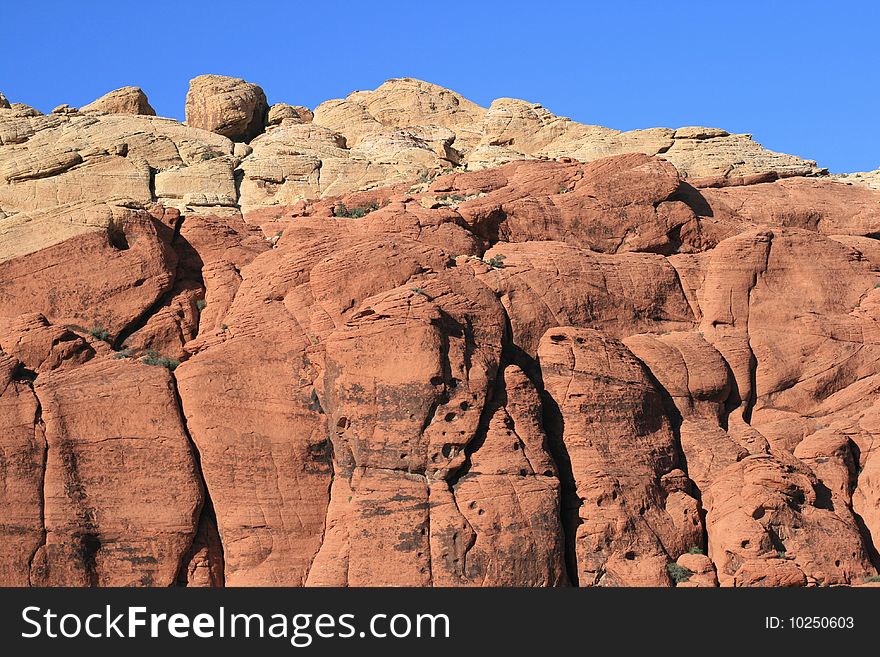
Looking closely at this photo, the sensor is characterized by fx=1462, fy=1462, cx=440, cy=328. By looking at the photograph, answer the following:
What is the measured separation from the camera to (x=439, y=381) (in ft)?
131

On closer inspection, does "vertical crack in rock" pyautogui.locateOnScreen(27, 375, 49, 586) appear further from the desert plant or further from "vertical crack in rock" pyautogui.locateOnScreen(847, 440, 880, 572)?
"vertical crack in rock" pyautogui.locateOnScreen(847, 440, 880, 572)

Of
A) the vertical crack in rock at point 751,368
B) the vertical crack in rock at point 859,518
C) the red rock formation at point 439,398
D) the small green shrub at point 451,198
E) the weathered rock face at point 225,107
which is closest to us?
the red rock formation at point 439,398

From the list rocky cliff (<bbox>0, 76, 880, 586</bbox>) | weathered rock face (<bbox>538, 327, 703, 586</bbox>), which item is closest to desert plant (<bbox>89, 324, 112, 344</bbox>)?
rocky cliff (<bbox>0, 76, 880, 586</bbox>)

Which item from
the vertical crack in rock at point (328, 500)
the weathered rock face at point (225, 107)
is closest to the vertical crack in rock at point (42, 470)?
the vertical crack in rock at point (328, 500)

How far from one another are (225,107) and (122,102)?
4.70m

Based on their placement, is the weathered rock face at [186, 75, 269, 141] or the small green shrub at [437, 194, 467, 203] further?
the weathered rock face at [186, 75, 269, 141]

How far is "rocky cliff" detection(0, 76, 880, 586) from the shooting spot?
39188mm

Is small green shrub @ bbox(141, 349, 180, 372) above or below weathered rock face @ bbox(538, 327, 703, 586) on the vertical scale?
above

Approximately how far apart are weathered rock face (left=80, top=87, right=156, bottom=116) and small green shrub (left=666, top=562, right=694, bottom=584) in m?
34.7

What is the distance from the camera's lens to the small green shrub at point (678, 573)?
130 ft

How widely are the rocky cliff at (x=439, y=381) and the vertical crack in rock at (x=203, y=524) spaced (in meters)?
0.07

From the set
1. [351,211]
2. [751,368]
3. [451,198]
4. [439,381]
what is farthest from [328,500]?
[751,368]

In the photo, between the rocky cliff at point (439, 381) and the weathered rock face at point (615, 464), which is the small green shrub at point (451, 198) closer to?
the rocky cliff at point (439, 381)
